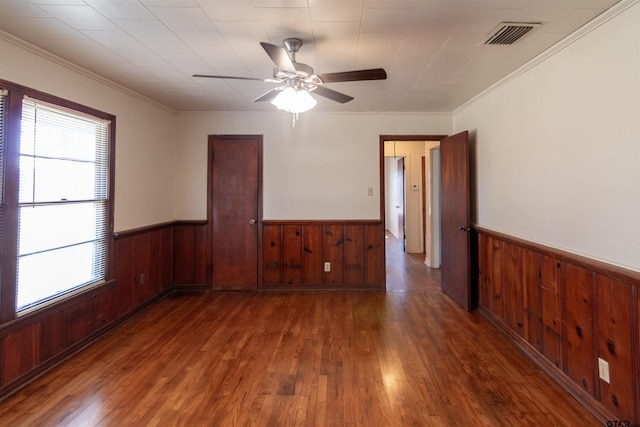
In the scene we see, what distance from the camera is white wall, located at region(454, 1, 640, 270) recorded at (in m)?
1.71

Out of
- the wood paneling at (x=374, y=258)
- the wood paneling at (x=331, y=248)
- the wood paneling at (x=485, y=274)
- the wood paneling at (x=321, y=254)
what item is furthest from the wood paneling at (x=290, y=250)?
the wood paneling at (x=485, y=274)

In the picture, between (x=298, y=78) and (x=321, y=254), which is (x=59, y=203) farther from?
(x=321, y=254)

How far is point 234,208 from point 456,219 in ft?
9.35

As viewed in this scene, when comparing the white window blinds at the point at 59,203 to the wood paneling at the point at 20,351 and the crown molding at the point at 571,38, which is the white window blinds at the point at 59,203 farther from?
the crown molding at the point at 571,38

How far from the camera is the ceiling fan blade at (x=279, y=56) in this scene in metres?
1.75

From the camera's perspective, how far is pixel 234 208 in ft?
14.0

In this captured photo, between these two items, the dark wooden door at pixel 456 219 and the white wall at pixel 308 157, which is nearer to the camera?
the dark wooden door at pixel 456 219

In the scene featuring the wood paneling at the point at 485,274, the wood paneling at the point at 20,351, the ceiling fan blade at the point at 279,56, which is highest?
the ceiling fan blade at the point at 279,56

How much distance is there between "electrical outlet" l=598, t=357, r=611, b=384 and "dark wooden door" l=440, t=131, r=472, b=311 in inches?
63.0

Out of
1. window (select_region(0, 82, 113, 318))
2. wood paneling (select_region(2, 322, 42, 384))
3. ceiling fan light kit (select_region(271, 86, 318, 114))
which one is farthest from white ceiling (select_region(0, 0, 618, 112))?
wood paneling (select_region(2, 322, 42, 384))

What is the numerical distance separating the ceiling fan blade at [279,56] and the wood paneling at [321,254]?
96.8 inches

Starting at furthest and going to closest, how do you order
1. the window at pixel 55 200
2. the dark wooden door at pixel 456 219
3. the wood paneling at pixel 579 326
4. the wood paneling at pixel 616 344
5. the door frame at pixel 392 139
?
the door frame at pixel 392 139 → the dark wooden door at pixel 456 219 → the window at pixel 55 200 → the wood paneling at pixel 579 326 → the wood paneling at pixel 616 344

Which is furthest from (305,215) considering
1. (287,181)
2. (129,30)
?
(129,30)

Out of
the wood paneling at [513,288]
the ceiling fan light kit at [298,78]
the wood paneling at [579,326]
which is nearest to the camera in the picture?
the wood paneling at [579,326]
